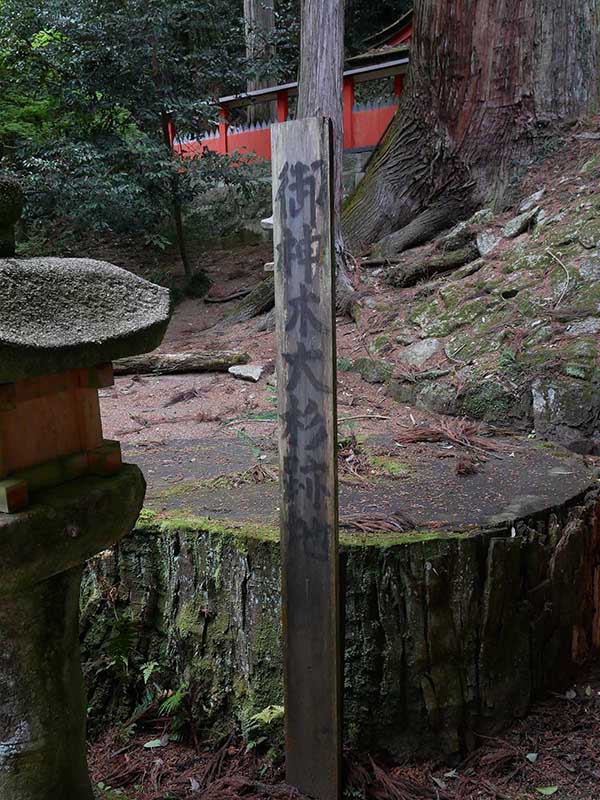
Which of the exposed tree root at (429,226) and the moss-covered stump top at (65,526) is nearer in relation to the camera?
the moss-covered stump top at (65,526)

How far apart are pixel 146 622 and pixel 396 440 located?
155cm

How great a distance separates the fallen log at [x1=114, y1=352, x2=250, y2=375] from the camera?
19.6 ft

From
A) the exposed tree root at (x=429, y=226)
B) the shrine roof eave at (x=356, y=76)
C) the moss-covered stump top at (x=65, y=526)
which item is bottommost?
the moss-covered stump top at (x=65, y=526)

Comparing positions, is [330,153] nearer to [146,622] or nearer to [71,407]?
[71,407]

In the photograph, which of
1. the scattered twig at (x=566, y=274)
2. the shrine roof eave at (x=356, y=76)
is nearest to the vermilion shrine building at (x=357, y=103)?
the shrine roof eave at (x=356, y=76)

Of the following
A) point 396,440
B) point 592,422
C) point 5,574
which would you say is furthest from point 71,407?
point 592,422

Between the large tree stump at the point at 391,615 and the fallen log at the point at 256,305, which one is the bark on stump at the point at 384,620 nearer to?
the large tree stump at the point at 391,615

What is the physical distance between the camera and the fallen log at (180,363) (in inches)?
235

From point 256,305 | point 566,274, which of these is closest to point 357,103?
point 256,305

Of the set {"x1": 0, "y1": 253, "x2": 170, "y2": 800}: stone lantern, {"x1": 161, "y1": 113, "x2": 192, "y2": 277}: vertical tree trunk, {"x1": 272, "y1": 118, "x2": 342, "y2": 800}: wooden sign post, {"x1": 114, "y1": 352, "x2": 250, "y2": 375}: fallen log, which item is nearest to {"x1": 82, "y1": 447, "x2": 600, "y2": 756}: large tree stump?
{"x1": 272, "y1": 118, "x2": 342, "y2": 800}: wooden sign post

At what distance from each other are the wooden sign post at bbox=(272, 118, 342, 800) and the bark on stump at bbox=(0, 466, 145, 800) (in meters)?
0.51

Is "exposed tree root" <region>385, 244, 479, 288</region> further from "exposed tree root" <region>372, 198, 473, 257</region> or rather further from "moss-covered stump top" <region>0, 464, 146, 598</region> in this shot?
"moss-covered stump top" <region>0, 464, 146, 598</region>

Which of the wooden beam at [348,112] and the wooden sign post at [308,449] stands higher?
the wooden beam at [348,112]

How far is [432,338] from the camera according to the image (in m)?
5.20
